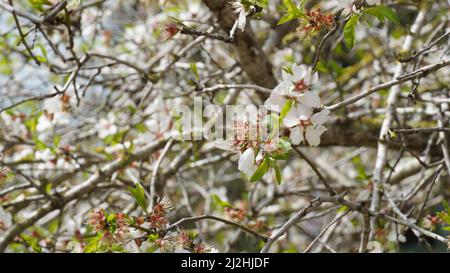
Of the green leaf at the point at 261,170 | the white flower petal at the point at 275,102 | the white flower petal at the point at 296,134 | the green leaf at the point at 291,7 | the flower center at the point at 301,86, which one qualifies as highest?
the green leaf at the point at 291,7

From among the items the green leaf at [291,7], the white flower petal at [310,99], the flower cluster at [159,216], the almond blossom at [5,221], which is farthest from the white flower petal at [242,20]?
the almond blossom at [5,221]

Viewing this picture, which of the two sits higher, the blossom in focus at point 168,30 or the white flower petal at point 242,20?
the blossom in focus at point 168,30

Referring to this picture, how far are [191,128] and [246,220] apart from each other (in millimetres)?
419

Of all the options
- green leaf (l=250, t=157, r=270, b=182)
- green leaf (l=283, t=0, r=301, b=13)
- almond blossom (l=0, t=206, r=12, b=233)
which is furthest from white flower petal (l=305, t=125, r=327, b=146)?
almond blossom (l=0, t=206, r=12, b=233)

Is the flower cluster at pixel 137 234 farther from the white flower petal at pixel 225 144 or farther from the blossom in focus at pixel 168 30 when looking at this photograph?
the blossom in focus at pixel 168 30

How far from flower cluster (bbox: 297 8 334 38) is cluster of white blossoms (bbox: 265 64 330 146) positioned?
0.32ft

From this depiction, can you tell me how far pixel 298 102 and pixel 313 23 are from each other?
0.62 feet

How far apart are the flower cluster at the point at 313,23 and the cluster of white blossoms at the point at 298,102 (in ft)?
0.32

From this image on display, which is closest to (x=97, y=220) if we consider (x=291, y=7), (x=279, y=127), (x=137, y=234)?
(x=137, y=234)

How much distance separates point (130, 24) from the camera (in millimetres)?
2838

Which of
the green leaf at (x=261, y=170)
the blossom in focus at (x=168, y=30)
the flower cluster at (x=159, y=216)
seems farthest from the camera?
the blossom in focus at (x=168, y=30)

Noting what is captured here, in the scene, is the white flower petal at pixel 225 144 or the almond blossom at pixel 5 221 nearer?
the white flower petal at pixel 225 144

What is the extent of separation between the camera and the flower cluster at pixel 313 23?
3.72ft
